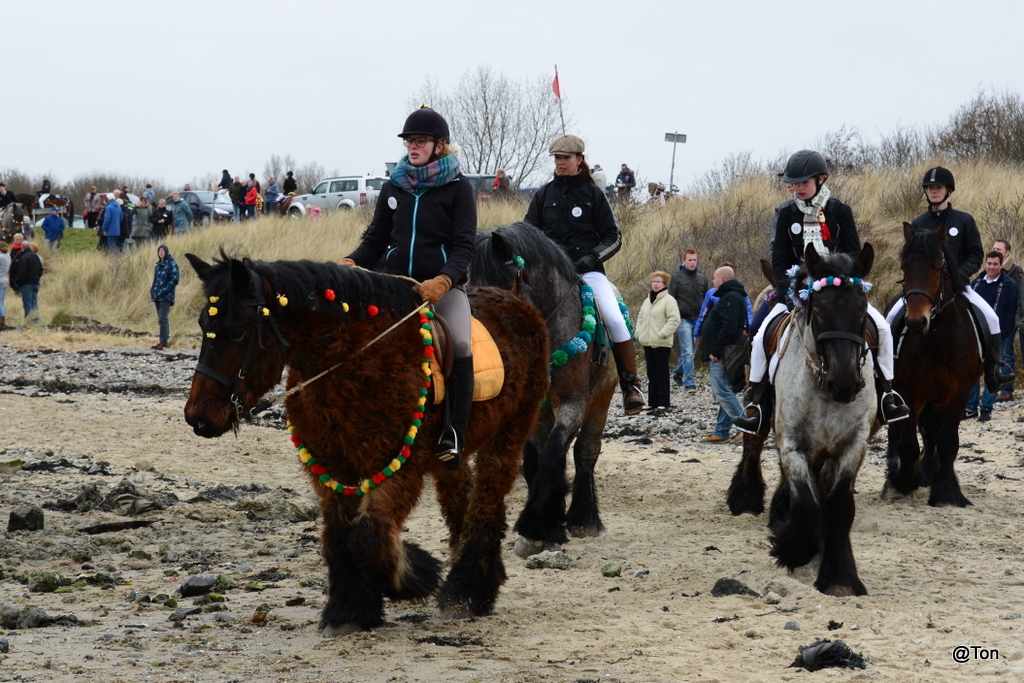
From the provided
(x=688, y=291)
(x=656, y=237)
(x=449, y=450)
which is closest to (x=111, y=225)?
(x=656, y=237)

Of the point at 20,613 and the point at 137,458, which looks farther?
the point at 137,458

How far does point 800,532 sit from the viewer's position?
7043 millimetres

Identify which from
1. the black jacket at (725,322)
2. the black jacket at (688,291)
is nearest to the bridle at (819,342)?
the black jacket at (725,322)

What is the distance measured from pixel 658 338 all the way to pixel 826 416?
893cm

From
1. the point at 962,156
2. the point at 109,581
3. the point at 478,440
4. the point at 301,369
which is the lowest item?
the point at 109,581

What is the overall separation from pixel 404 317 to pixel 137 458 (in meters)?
6.66

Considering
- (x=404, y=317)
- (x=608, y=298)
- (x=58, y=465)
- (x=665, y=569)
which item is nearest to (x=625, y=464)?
Result: (x=608, y=298)

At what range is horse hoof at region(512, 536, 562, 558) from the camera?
7945 mm

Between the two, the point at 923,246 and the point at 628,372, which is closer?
the point at 628,372

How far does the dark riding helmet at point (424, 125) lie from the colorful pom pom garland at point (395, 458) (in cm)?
117

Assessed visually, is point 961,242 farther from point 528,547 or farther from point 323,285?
point 323,285

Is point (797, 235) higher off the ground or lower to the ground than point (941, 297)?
higher

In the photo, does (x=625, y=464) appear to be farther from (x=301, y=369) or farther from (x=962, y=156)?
(x=962, y=156)

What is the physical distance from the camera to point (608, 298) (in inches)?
360
